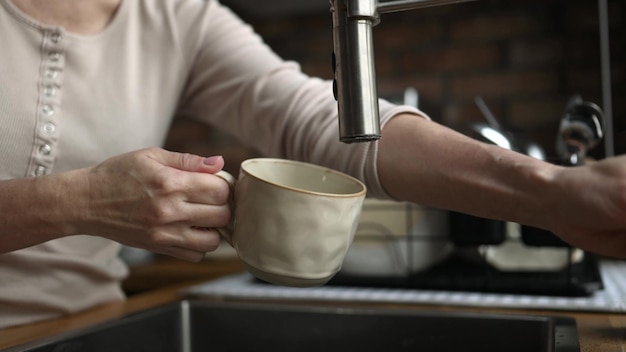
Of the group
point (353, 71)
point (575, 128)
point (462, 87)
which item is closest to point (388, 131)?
point (353, 71)

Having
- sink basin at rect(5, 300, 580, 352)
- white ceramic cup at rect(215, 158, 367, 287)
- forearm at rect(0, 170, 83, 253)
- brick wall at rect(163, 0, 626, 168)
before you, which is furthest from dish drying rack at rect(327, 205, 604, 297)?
brick wall at rect(163, 0, 626, 168)

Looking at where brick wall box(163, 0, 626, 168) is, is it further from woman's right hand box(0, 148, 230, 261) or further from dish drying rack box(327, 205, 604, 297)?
woman's right hand box(0, 148, 230, 261)

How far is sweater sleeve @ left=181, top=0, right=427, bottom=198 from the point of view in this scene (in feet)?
2.33

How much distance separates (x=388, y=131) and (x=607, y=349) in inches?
11.7

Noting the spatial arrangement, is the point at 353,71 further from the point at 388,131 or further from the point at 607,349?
the point at 607,349

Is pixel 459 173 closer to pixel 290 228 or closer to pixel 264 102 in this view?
pixel 290 228

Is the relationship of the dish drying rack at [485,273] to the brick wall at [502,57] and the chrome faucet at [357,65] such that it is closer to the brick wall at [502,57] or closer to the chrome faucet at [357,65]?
the chrome faucet at [357,65]

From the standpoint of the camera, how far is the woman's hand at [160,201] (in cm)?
53

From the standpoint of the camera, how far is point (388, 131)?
0.67 meters

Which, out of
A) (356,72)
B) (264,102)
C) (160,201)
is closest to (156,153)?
(160,201)

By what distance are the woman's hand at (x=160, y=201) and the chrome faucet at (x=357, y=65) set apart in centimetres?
13

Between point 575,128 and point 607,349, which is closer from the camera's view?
point 607,349

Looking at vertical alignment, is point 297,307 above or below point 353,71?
below

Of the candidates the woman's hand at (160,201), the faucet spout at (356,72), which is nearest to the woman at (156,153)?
the woman's hand at (160,201)
